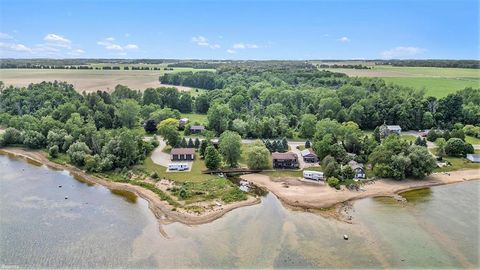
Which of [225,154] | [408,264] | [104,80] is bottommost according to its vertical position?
[408,264]

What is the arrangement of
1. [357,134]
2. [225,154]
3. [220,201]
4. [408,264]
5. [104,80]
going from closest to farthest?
[408,264] < [220,201] < [225,154] < [357,134] < [104,80]

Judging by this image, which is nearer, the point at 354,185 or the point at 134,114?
the point at 354,185

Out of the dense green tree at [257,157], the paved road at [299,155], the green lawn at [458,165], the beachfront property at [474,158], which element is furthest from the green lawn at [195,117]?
the beachfront property at [474,158]

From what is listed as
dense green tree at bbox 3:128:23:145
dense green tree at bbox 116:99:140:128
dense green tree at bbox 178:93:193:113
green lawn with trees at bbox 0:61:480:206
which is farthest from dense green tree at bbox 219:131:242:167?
dense green tree at bbox 178:93:193:113

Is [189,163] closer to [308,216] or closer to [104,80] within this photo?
[308,216]

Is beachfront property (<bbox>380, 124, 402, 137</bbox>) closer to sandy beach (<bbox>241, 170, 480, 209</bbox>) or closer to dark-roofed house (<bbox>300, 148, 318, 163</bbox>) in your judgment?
sandy beach (<bbox>241, 170, 480, 209</bbox>)

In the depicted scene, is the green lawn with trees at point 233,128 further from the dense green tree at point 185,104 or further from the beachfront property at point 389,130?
the beachfront property at point 389,130

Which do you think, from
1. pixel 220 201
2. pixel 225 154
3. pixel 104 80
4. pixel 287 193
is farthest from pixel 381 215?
pixel 104 80
